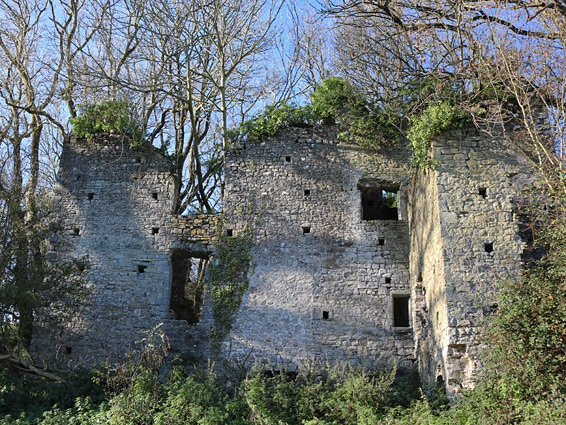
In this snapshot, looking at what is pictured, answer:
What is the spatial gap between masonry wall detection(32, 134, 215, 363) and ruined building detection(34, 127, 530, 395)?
0.08 feet

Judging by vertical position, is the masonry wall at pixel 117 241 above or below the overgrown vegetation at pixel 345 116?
below

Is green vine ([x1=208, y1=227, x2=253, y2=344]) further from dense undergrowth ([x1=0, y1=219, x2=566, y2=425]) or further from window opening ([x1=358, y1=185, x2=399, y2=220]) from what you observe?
window opening ([x1=358, y1=185, x2=399, y2=220])

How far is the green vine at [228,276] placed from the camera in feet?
37.0

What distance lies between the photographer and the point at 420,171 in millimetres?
10891

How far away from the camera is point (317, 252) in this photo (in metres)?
11.7

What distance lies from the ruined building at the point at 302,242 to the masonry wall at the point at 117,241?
0.02 m

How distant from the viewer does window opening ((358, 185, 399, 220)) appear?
512 inches

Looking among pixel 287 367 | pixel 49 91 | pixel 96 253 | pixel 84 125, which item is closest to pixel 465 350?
pixel 287 367

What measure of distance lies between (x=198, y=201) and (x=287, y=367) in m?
5.85

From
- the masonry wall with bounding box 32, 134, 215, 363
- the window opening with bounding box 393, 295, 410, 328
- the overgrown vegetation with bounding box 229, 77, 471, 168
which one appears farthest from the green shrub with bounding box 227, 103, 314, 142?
the window opening with bounding box 393, 295, 410, 328

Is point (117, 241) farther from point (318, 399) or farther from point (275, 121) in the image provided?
point (318, 399)

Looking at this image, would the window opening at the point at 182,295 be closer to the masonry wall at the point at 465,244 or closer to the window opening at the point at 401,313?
the window opening at the point at 401,313

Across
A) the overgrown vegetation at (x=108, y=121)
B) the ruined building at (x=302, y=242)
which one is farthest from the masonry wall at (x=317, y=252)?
the overgrown vegetation at (x=108, y=121)

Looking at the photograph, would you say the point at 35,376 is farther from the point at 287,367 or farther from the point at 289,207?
the point at 289,207
